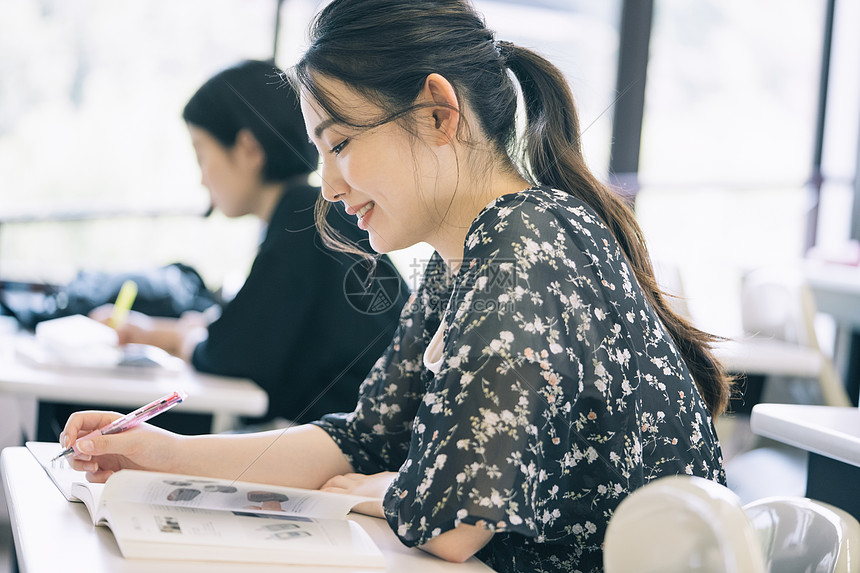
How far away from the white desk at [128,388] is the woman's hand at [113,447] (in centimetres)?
56

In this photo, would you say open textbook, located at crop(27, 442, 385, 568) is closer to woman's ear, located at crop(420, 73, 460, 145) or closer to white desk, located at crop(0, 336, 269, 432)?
woman's ear, located at crop(420, 73, 460, 145)

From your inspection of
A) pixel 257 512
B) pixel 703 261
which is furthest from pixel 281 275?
pixel 703 261

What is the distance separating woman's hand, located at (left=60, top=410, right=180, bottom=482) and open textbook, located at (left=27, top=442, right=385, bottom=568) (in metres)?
0.03

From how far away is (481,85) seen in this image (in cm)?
100

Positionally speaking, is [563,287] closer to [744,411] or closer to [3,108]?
[744,411]

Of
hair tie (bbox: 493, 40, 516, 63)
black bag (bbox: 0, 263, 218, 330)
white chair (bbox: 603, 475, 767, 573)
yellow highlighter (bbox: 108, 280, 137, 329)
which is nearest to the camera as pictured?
white chair (bbox: 603, 475, 767, 573)

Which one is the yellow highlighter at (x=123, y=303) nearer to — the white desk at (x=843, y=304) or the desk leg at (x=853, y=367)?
the white desk at (x=843, y=304)

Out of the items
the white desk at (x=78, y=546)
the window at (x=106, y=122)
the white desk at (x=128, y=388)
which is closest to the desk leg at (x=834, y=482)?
the white desk at (x=78, y=546)

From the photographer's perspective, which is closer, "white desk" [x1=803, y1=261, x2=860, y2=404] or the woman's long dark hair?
the woman's long dark hair

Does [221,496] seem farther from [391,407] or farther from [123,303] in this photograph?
[123,303]

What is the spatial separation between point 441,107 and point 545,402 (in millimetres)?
370

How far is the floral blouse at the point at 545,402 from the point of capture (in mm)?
745

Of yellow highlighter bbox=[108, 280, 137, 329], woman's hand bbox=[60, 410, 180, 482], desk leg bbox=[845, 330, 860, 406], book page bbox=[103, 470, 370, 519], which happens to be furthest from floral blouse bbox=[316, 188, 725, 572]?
desk leg bbox=[845, 330, 860, 406]

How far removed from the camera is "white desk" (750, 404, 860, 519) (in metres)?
0.96
